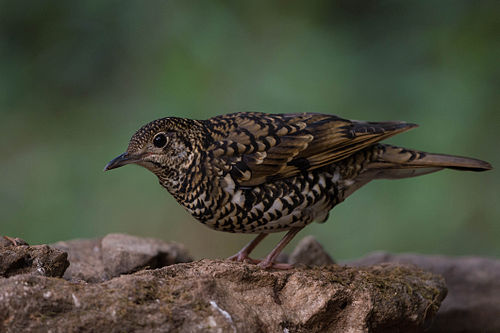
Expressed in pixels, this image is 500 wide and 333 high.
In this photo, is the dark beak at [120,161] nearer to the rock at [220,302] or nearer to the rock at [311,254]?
the rock at [220,302]

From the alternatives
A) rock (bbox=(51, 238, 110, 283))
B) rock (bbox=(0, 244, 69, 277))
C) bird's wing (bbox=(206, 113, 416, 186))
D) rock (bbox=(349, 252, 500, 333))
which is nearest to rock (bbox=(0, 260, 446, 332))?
rock (bbox=(0, 244, 69, 277))

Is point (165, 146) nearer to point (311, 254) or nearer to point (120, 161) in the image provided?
point (120, 161)

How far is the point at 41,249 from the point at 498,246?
567 centimetres

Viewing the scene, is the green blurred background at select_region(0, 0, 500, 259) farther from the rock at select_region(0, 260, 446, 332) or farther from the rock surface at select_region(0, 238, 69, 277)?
the rock surface at select_region(0, 238, 69, 277)

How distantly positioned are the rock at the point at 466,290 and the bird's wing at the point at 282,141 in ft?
5.13

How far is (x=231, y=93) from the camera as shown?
23.3ft

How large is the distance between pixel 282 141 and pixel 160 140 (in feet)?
2.90

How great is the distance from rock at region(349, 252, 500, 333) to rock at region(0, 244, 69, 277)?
3075 mm

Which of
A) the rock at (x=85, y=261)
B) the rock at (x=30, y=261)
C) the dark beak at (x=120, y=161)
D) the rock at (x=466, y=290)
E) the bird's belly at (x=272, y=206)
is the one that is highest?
the dark beak at (x=120, y=161)

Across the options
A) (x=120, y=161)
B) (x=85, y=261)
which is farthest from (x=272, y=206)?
(x=85, y=261)

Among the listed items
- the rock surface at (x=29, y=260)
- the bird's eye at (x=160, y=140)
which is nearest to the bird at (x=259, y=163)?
the bird's eye at (x=160, y=140)

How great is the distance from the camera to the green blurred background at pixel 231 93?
6824 millimetres

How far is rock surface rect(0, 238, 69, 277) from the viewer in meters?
3.14

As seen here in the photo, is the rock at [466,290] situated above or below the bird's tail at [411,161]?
below
